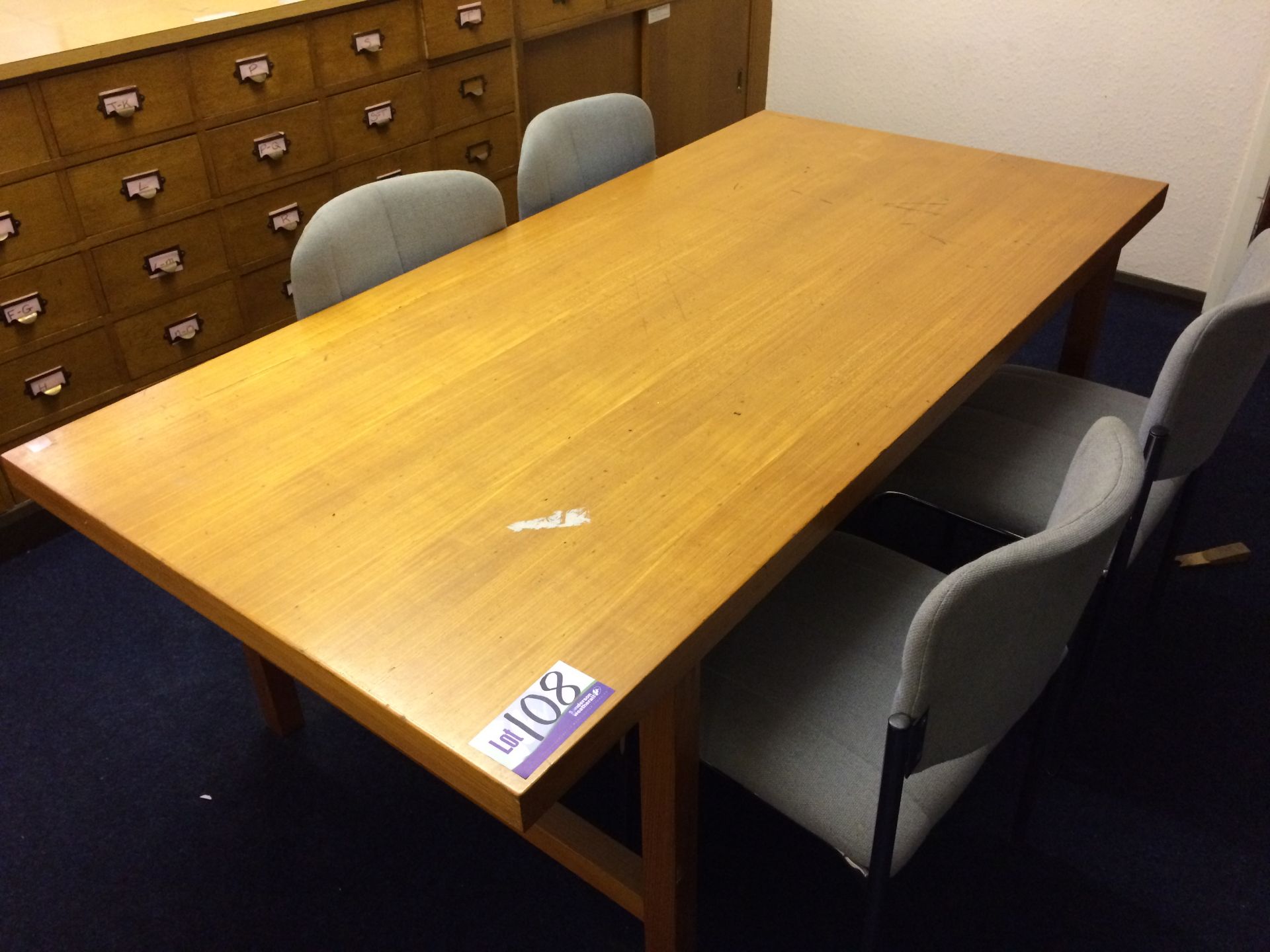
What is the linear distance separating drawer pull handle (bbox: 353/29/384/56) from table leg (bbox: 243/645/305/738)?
1461 millimetres

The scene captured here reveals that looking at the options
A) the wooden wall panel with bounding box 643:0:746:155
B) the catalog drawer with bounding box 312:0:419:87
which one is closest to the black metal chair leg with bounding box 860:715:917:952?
the catalog drawer with bounding box 312:0:419:87

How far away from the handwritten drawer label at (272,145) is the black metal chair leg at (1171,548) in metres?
1.99

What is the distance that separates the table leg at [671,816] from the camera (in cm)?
109

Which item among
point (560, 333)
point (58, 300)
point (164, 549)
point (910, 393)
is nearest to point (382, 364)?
point (560, 333)

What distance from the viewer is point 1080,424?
1.74 m

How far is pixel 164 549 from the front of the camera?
1.08 metres

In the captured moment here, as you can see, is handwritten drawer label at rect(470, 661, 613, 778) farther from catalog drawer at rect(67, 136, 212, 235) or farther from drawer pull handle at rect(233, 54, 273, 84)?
drawer pull handle at rect(233, 54, 273, 84)

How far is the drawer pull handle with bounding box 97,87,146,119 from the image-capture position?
6.78 feet

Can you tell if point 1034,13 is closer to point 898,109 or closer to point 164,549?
point 898,109

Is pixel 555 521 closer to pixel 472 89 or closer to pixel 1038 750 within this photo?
pixel 1038 750

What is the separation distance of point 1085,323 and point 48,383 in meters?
2.08

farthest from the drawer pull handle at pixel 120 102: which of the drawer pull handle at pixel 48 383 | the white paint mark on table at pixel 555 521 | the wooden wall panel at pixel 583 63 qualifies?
the white paint mark on table at pixel 555 521

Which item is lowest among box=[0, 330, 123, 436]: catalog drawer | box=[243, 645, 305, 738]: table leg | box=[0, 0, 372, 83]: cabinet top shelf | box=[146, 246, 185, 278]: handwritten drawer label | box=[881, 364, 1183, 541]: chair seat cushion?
box=[243, 645, 305, 738]: table leg

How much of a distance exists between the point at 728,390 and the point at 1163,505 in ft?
2.37
